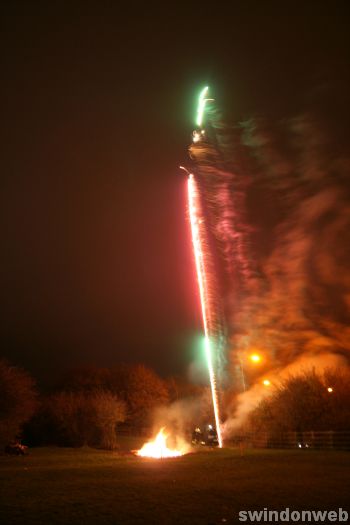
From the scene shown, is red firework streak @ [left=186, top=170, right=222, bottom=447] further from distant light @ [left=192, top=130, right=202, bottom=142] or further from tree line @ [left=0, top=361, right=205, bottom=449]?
tree line @ [left=0, top=361, right=205, bottom=449]

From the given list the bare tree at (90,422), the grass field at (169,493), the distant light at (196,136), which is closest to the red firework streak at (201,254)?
the distant light at (196,136)

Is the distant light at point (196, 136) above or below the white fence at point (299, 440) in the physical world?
above

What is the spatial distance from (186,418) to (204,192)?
110 feet

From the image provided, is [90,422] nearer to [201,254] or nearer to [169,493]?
[201,254]

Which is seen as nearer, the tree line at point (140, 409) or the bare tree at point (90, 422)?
the tree line at point (140, 409)

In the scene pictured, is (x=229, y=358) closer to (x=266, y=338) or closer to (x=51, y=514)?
(x=266, y=338)

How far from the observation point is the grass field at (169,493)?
8.98m

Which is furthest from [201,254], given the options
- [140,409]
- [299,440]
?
[140,409]

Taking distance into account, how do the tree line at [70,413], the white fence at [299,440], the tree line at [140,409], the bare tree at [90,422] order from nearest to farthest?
1. the white fence at [299,440]
2. the tree line at [140,409]
3. the tree line at [70,413]
4. the bare tree at [90,422]

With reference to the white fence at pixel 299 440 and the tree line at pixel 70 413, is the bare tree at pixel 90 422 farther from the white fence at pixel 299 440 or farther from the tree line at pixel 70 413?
the white fence at pixel 299 440

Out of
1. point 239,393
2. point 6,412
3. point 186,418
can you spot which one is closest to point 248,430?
point 239,393

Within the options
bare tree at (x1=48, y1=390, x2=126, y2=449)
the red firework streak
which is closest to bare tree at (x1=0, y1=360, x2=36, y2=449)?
bare tree at (x1=48, y1=390, x2=126, y2=449)

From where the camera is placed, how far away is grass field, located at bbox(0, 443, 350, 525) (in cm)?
898

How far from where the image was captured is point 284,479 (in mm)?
13500
